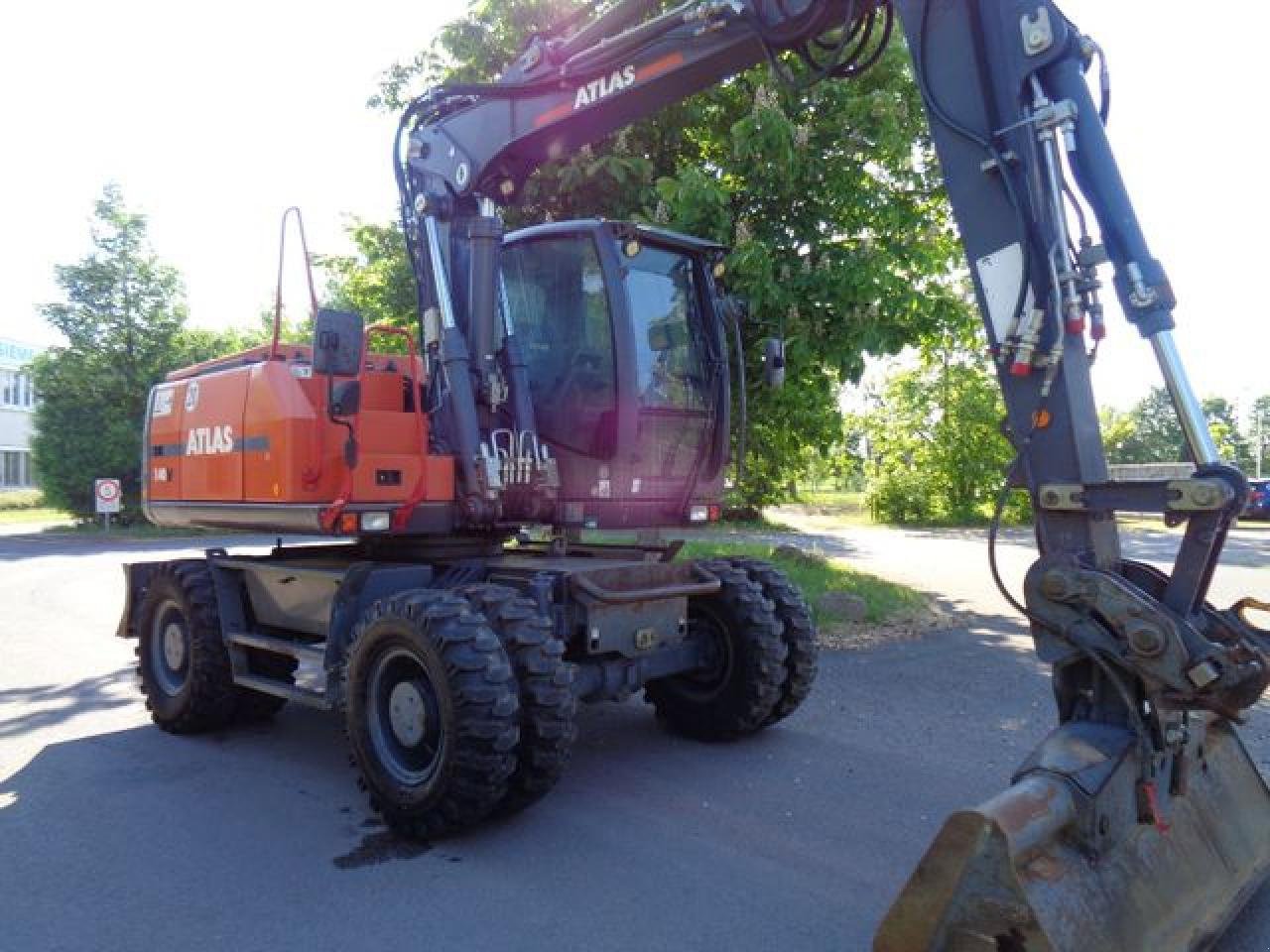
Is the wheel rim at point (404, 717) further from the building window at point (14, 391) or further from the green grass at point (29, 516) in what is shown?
the building window at point (14, 391)

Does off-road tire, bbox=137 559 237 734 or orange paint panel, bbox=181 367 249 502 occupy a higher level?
orange paint panel, bbox=181 367 249 502

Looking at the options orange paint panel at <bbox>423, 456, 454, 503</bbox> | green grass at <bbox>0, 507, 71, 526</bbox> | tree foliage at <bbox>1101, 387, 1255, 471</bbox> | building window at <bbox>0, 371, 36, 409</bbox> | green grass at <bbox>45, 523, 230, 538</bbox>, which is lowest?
green grass at <bbox>45, 523, 230, 538</bbox>

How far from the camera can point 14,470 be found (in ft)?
184

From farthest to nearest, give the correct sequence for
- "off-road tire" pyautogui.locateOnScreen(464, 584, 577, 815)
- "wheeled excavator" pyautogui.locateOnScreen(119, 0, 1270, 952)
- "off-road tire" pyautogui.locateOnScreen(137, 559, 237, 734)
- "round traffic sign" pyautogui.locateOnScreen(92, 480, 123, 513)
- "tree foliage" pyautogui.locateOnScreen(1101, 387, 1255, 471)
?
1. "tree foliage" pyautogui.locateOnScreen(1101, 387, 1255, 471)
2. "round traffic sign" pyautogui.locateOnScreen(92, 480, 123, 513)
3. "off-road tire" pyautogui.locateOnScreen(137, 559, 237, 734)
4. "off-road tire" pyautogui.locateOnScreen(464, 584, 577, 815)
5. "wheeled excavator" pyautogui.locateOnScreen(119, 0, 1270, 952)

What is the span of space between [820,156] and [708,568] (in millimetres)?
5647

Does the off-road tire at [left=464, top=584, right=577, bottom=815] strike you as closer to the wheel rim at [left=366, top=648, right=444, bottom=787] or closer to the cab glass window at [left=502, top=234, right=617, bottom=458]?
the wheel rim at [left=366, top=648, right=444, bottom=787]

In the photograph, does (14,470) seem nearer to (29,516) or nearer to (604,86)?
(29,516)

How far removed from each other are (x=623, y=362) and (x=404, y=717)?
221 centimetres

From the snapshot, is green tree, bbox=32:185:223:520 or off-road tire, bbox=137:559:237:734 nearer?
off-road tire, bbox=137:559:237:734

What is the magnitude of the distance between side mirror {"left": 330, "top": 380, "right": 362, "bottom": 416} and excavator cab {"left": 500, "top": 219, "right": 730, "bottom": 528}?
3.82ft

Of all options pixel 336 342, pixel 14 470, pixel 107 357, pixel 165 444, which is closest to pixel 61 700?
pixel 165 444

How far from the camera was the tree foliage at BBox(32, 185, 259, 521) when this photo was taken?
83.5ft

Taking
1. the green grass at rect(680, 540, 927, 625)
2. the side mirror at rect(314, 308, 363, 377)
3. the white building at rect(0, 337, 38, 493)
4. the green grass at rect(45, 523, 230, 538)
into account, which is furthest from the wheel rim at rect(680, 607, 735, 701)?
the white building at rect(0, 337, 38, 493)

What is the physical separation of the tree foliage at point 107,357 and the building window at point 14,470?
34642mm
